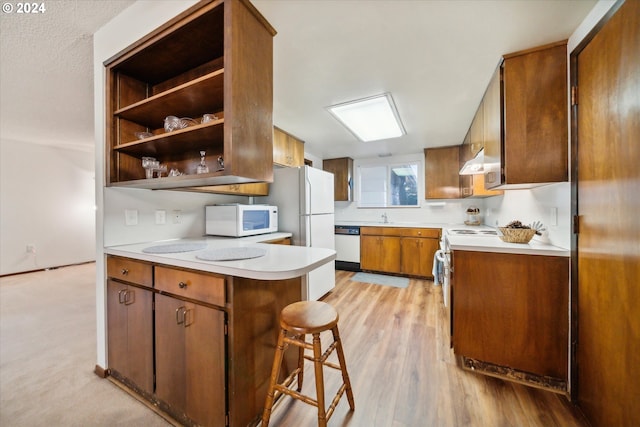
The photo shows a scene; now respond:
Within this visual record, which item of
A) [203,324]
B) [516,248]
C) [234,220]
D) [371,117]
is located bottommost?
[203,324]

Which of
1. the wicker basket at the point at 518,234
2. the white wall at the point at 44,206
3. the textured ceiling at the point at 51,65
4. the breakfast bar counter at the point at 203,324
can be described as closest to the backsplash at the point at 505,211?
the wicker basket at the point at 518,234

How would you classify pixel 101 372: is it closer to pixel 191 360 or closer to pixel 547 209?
pixel 191 360

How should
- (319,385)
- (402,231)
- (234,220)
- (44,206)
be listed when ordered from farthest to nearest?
1. (44,206)
2. (402,231)
3. (234,220)
4. (319,385)

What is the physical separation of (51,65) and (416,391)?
3.79 m

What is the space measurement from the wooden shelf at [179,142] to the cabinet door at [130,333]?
37.1 inches

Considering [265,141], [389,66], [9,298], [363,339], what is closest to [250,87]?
[265,141]

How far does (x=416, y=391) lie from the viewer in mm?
1533

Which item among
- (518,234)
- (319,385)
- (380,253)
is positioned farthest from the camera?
(380,253)

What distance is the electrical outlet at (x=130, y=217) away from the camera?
68.9 inches

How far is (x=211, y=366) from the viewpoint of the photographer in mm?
1154

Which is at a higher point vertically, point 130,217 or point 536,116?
point 536,116

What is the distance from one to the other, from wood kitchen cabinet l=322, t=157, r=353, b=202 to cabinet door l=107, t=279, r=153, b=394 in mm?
3688

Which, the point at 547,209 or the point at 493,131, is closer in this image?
the point at 547,209

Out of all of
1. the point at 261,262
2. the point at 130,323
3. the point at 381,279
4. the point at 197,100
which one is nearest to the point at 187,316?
the point at 261,262
